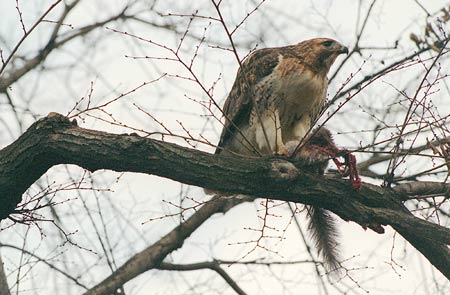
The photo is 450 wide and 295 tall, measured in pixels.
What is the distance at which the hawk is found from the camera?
226 inches

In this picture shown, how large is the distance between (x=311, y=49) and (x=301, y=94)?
1.34 feet

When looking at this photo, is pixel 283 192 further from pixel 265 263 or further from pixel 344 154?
pixel 265 263

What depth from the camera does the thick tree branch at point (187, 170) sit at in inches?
170

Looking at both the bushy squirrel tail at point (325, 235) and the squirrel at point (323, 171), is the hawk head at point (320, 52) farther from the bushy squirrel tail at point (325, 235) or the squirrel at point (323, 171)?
the bushy squirrel tail at point (325, 235)

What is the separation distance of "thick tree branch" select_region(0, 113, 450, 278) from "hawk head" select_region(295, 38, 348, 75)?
58.2 inches

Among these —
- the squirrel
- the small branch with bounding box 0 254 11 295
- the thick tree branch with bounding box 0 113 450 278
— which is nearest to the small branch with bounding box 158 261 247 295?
the small branch with bounding box 0 254 11 295

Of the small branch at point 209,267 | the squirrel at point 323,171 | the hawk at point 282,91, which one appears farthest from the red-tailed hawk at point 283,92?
the small branch at point 209,267

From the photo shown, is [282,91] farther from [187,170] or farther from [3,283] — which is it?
[3,283]

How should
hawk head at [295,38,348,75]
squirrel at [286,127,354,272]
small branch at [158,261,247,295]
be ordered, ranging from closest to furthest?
squirrel at [286,127,354,272], hawk head at [295,38,348,75], small branch at [158,261,247,295]

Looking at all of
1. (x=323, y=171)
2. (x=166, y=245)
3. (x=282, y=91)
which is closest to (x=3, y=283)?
(x=166, y=245)

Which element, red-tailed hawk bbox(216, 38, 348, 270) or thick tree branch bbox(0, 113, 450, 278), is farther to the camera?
red-tailed hawk bbox(216, 38, 348, 270)

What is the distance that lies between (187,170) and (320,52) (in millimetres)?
1986

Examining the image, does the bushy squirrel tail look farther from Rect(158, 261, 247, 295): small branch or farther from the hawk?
Rect(158, 261, 247, 295): small branch

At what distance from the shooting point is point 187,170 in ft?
14.4
